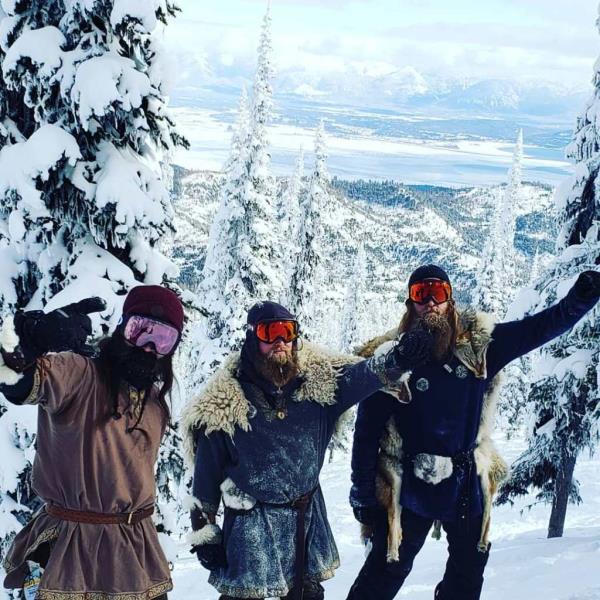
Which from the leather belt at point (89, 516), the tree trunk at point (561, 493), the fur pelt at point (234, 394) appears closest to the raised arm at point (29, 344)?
the leather belt at point (89, 516)

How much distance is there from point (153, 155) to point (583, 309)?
5.13 metres

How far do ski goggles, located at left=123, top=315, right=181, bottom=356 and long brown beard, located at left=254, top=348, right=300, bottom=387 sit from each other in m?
0.84

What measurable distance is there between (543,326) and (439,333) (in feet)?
2.32

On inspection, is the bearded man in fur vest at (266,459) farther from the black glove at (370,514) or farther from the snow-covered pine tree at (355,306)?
the snow-covered pine tree at (355,306)

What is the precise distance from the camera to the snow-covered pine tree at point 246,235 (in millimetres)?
21672

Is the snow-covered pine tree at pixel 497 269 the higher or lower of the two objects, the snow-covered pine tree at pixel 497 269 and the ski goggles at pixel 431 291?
the lower

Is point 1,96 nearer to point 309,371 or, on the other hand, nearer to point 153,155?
point 153,155

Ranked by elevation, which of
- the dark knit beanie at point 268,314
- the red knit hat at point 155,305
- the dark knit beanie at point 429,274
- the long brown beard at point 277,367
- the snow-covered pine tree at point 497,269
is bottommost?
the snow-covered pine tree at point 497,269

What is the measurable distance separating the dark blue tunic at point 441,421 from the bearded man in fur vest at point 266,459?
0.41 meters

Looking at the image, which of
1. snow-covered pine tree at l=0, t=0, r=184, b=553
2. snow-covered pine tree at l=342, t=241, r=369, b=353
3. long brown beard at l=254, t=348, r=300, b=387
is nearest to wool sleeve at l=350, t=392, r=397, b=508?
long brown beard at l=254, t=348, r=300, b=387

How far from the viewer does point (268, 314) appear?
4219mm

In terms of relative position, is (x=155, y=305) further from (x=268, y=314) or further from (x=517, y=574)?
(x=517, y=574)

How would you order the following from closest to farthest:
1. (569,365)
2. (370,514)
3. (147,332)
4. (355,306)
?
(147,332)
(370,514)
(569,365)
(355,306)

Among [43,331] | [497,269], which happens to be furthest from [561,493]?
[497,269]
